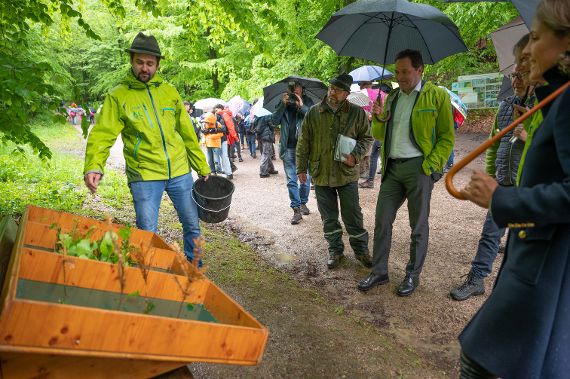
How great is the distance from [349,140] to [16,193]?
253 inches

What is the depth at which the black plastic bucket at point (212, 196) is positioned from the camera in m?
4.94

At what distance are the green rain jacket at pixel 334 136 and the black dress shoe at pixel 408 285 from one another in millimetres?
1325

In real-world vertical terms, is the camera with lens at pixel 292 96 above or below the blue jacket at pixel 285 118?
above

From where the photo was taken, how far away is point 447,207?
25.2ft

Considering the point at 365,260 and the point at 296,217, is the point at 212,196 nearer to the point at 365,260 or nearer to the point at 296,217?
the point at 365,260

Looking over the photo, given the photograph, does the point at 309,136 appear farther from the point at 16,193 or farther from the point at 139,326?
the point at 16,193

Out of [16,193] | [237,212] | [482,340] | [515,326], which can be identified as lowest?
[16,193]

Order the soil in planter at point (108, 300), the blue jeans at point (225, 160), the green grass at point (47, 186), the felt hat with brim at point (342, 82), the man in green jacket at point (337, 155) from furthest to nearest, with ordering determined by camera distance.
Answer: the blue jeans at point (225, 160), the green grass at point (47, 186), the man in green jacket at point (337, 155), the felt hat with brim at point (342, 82), the soil in planter at point (108, 300)

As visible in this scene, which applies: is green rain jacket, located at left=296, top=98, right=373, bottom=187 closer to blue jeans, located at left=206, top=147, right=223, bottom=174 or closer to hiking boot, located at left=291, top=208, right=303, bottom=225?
hiking boot, located at left=291, top=208, right=303, bottom=225

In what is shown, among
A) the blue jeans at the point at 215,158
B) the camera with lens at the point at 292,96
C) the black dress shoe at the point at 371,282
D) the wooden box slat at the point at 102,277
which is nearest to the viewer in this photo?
the wooden box slat at the point at 102,277

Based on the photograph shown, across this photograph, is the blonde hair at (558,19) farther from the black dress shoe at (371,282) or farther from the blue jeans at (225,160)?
the blue jeans at (225,160)

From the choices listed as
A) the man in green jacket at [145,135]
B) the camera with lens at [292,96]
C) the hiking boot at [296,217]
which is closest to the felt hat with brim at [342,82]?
the man in green jacket at [145,135]

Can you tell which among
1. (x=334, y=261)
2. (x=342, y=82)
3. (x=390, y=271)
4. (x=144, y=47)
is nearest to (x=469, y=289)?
(x=390, y=271)

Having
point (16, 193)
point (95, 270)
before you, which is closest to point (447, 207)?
point (95, 270)
